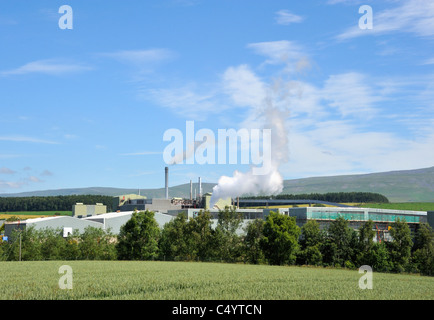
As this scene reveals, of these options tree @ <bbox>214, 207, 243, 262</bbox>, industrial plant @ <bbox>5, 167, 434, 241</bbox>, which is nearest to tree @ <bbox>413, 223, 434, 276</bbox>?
industrial plant @ <bbox>5, 167, 434, 241</bbox>

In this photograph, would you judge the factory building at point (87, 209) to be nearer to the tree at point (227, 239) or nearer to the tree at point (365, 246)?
the tree at point (227, 239)

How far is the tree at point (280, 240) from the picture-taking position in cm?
8831

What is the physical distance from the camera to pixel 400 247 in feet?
284

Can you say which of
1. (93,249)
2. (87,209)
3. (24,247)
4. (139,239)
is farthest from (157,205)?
(139,239)

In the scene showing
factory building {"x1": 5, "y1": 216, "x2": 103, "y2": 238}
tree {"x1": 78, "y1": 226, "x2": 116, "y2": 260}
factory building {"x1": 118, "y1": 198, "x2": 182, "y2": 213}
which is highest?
factory building {"x1": 118, "y1": 198, "x2": 182, "y2": 213}

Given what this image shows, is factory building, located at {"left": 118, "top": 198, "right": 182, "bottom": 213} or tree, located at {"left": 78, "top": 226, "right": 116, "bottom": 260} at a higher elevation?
factory building, located at {"left": 118, "top": 198, "right": 182, "bottom": 213}

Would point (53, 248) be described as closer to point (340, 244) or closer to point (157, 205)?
point (340, 244)

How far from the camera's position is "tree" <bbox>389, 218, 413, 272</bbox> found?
84125mm

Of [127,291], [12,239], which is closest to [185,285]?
[127,291]

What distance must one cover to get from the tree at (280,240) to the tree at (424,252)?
69.8 ft

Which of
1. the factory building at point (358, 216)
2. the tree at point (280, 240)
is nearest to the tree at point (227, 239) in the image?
the tree at point (280, 240)

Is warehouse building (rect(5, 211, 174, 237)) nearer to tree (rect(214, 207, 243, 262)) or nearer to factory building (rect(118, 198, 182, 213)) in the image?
factory building (rect(118, 198, 182, 213))

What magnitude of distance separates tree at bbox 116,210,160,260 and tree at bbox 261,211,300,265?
22642mm
